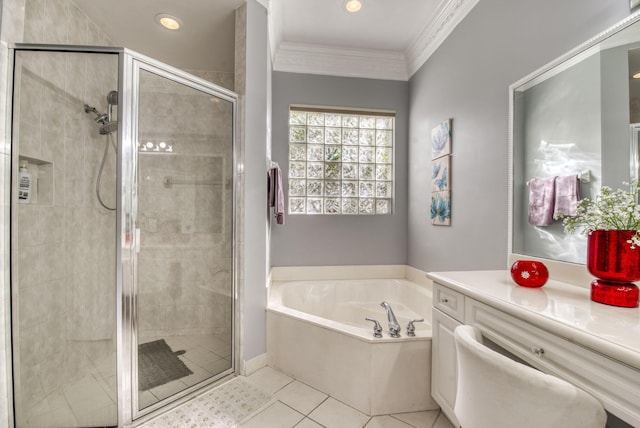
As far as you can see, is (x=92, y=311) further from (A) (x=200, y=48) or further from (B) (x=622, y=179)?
(B) (x=622, y=179)

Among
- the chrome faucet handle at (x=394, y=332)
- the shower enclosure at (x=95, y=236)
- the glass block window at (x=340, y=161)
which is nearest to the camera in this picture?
the shower enclosure at (x=95, y=236)

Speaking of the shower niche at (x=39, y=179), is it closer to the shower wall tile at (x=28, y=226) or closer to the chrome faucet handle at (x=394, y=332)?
the shower wall tile at (x=28, y=226)

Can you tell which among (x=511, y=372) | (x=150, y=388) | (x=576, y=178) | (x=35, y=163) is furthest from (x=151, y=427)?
(x=576, y=178)

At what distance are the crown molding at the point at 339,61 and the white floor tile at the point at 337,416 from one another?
2.84 m

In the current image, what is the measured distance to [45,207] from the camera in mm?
1463

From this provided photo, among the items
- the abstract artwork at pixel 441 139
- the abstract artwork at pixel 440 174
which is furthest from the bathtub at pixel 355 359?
the abstract artwork at pixel 441 139

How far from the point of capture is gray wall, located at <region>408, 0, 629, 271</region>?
1.33 metres

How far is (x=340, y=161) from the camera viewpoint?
9.83 feet

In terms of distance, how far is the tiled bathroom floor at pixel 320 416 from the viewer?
149 cm

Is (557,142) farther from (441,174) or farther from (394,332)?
(394,332)

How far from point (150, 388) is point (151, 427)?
193mm

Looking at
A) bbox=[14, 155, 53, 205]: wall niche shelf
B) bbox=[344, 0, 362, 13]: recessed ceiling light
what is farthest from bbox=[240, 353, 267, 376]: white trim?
bbox=[344, 0, 362, 13]: recessed ceiling light

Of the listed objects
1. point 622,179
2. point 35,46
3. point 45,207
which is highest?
point 35,46

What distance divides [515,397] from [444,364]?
30.7 inches
